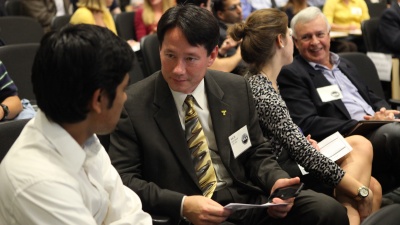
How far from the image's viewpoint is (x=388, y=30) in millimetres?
5039

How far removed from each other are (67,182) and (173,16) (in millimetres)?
1013

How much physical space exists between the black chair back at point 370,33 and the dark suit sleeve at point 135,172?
3215 mm

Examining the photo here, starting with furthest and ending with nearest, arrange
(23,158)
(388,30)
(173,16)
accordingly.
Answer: (388,30)
(173,16)
(23,158)

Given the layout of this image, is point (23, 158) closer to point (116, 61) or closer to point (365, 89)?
point (116, 61)

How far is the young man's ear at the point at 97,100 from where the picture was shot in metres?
1.46

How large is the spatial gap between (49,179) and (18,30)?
4.05 m

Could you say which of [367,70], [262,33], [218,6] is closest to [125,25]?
[218,6]

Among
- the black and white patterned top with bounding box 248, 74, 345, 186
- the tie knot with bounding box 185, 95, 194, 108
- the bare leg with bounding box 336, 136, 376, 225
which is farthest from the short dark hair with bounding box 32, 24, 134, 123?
the bare leg with bounding box 336, 136, 376, 225

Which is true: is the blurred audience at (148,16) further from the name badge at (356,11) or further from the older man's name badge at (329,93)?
the older man's name badge at (329,93)

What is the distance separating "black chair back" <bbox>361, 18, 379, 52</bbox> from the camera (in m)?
4.99

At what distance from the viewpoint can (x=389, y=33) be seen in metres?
5.02

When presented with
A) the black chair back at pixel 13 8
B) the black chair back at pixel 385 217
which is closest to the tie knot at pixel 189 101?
the black chair back at pixel 385 217

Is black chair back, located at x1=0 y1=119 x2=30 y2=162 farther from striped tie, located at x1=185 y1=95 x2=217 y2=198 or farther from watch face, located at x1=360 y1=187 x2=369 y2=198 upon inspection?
watch face, located at x1=360 y1=187 x2=369 y2=198

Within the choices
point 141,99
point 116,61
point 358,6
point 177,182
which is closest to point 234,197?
point 177,182
